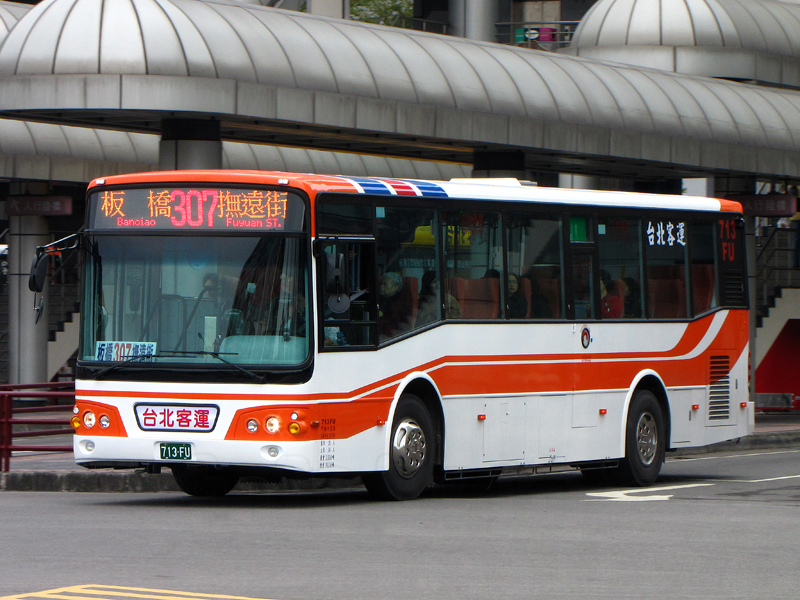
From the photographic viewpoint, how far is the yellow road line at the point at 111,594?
311 inches

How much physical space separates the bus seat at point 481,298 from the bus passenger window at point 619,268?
1784mm

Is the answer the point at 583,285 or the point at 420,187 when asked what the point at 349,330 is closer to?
the point at 420,187

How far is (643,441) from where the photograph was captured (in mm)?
16656

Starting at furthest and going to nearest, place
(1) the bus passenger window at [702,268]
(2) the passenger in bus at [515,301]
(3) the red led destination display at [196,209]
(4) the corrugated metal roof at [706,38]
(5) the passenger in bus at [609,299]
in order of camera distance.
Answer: (4) the corrugated metal roof at [706,38] → (1) the bus passenger window at [702,268] → (5) the passenger in bus at [609,299] → (2) the passenger in bus at [515,301] → (3) the red led destination display at [196,209]

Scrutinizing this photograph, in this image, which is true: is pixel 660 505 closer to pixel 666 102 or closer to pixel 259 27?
pixel 259 27

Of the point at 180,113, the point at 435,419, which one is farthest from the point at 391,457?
the point at 180,113

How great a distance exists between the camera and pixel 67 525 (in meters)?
11.5

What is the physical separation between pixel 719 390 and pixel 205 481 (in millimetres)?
6510

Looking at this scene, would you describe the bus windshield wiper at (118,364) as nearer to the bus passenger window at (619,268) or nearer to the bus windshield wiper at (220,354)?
the bus windshield wiper at (220,354)

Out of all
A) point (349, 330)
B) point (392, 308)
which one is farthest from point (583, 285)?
point (349, 330)

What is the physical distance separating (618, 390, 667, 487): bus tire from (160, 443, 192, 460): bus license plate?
5496 mm

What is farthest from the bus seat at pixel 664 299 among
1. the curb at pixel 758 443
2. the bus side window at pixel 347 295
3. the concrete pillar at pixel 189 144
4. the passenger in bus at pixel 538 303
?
the concrete pillar at pixel 189 144

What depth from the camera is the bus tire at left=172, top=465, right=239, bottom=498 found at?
563 inches

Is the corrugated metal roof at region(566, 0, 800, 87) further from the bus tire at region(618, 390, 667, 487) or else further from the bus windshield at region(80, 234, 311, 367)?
the bus windshield at region(80, 234, 311, 367)
